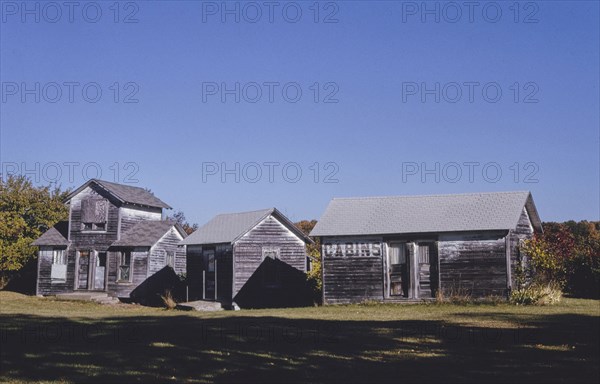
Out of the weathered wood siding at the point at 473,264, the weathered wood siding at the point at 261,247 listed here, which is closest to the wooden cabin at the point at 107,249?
the weathered wood siding at the point at 261,247

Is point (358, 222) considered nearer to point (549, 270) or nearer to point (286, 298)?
point (286, 298)

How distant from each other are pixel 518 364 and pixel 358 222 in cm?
1986

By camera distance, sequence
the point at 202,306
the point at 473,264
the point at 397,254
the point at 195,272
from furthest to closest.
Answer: the point at 195,272 → the point at 202,306 → the point at 397,254 → the point at 473,264

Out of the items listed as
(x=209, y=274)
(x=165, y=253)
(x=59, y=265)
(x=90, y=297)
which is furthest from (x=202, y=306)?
(x=59, y=265)

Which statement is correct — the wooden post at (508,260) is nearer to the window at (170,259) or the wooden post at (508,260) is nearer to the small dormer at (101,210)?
the window at (170,259)

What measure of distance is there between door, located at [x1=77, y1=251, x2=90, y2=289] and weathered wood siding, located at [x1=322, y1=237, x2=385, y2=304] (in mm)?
18030

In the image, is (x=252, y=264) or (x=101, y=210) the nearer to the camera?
(x=252, y=264)

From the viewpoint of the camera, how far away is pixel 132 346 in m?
16.0

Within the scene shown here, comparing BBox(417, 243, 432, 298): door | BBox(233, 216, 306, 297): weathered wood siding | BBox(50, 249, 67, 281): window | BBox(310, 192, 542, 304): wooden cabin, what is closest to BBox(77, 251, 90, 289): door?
BBox(50, 249, 67, 281): window

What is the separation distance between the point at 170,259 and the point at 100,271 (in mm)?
4602

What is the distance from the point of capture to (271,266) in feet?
117

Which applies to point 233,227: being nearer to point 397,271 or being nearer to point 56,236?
point 397,271

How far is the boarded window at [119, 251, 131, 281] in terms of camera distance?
132ft

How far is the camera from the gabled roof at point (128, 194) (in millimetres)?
41375
